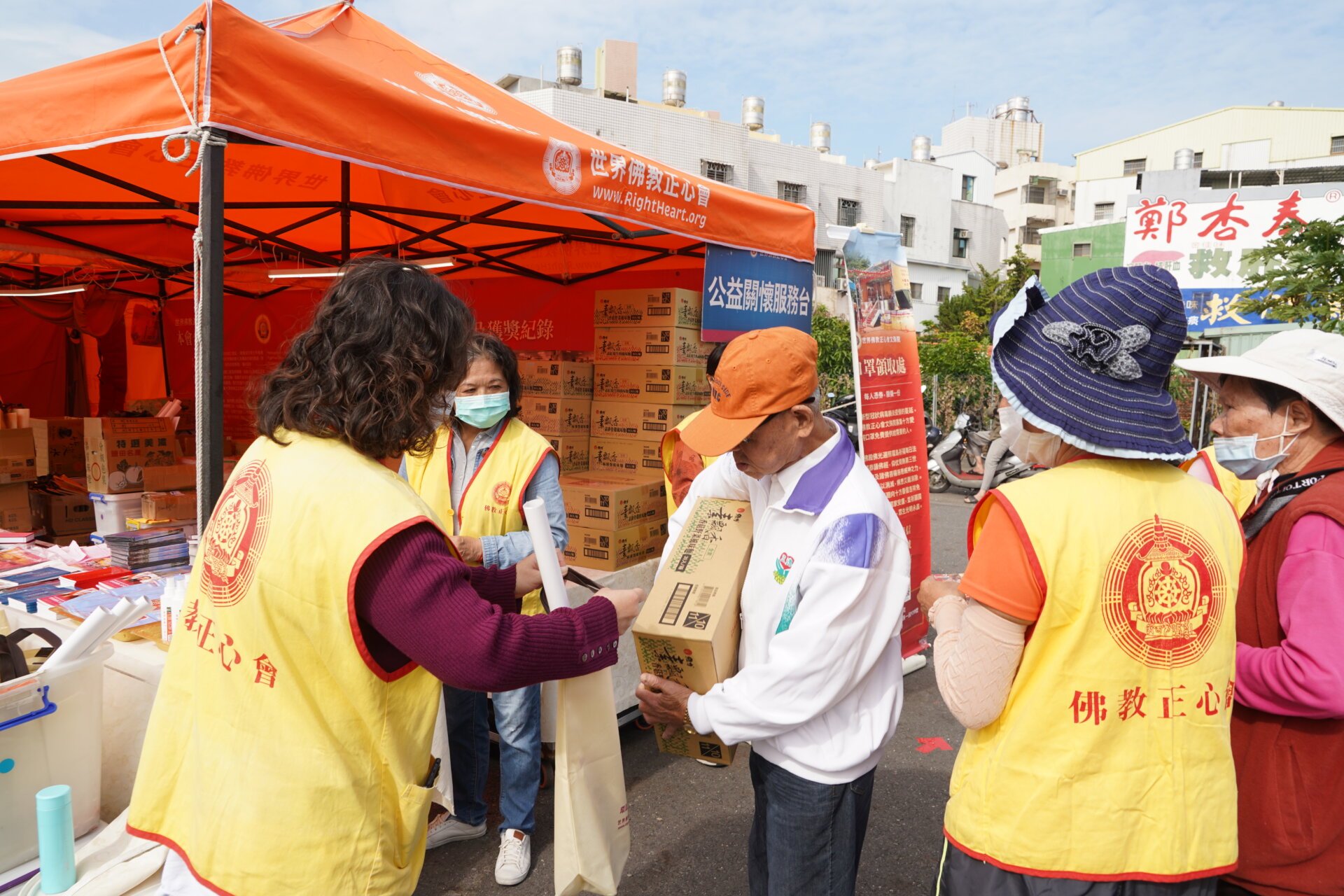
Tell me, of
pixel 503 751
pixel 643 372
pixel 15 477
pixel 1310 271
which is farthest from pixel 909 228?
pixel 503 751

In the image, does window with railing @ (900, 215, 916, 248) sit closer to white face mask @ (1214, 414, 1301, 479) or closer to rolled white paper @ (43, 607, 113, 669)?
white face mask @ (1214, 414, 1301, 479)

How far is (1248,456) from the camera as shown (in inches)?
65.5

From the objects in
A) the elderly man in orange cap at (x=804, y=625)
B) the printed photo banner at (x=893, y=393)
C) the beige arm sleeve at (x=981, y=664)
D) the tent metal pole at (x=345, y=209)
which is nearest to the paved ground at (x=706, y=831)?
the printed photo banner at (x=893, y=393)

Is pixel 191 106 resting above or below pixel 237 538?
above

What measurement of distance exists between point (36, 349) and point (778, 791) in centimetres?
909

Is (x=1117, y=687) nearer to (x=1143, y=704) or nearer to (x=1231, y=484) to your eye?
(x=1143, y=704)

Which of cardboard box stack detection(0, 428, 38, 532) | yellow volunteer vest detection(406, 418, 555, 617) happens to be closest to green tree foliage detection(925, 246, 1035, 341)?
cardboard box stack detection(0, 428, 38, 532)

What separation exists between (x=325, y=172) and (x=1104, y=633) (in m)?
4.47

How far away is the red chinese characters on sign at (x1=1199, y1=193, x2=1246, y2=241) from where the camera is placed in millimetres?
15141

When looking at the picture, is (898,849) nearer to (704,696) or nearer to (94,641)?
(704,696)

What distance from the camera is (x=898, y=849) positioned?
2.98 metres

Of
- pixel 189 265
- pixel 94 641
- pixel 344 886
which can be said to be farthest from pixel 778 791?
pixel 189 265

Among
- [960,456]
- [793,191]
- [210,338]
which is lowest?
[960,456]

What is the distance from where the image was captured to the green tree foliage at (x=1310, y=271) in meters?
5.65
